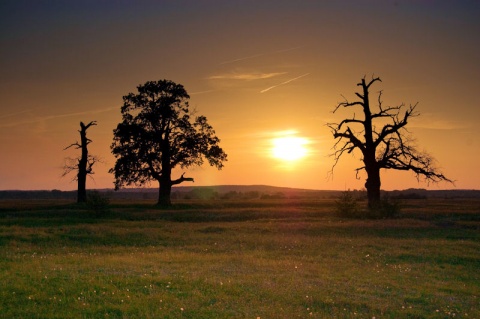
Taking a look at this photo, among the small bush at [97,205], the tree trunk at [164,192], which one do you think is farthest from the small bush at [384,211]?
the tree trunk at [164,192]

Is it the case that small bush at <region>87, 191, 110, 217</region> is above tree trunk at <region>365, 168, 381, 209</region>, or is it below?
below

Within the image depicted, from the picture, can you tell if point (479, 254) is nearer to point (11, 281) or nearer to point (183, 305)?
point (183, 305)

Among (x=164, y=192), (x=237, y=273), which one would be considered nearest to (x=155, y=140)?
(x=164, y=192)

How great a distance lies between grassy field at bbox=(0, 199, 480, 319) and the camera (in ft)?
46.1

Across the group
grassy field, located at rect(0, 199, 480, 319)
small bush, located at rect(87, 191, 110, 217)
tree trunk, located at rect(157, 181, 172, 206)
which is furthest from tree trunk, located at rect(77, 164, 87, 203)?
grassy field, located at rect(0, 199, 480, 319)

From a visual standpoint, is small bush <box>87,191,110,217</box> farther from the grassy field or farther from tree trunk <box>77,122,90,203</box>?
tree trunk <box>77,122,90,203</box>

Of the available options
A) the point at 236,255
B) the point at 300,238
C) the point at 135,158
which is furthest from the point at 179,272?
the point at 135,158

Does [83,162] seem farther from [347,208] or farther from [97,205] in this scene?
[347,208]

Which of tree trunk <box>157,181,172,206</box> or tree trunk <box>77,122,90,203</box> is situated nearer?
tree trunk <box>157,181,172,206</box>

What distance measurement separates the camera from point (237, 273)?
1920 centimetres

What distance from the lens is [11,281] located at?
1678cm

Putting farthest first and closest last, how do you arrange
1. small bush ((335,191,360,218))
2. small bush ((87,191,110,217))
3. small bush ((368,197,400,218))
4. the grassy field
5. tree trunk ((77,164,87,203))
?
tree trunk ((77,164,87,203)) < small bush ((335,191,360,218)) < small bush ((87,191,110,217)) < small bush ((368,197,400,218)) < the grassy field

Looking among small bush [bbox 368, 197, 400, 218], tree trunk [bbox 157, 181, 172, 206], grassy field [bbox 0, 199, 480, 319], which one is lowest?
grassy field [bbox 0, 199, 480, 319]

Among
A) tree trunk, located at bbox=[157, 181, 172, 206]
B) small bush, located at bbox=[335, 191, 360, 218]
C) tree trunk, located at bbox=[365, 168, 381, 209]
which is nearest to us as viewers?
small bush, located at bbox=[335, 191, 360, 218]
